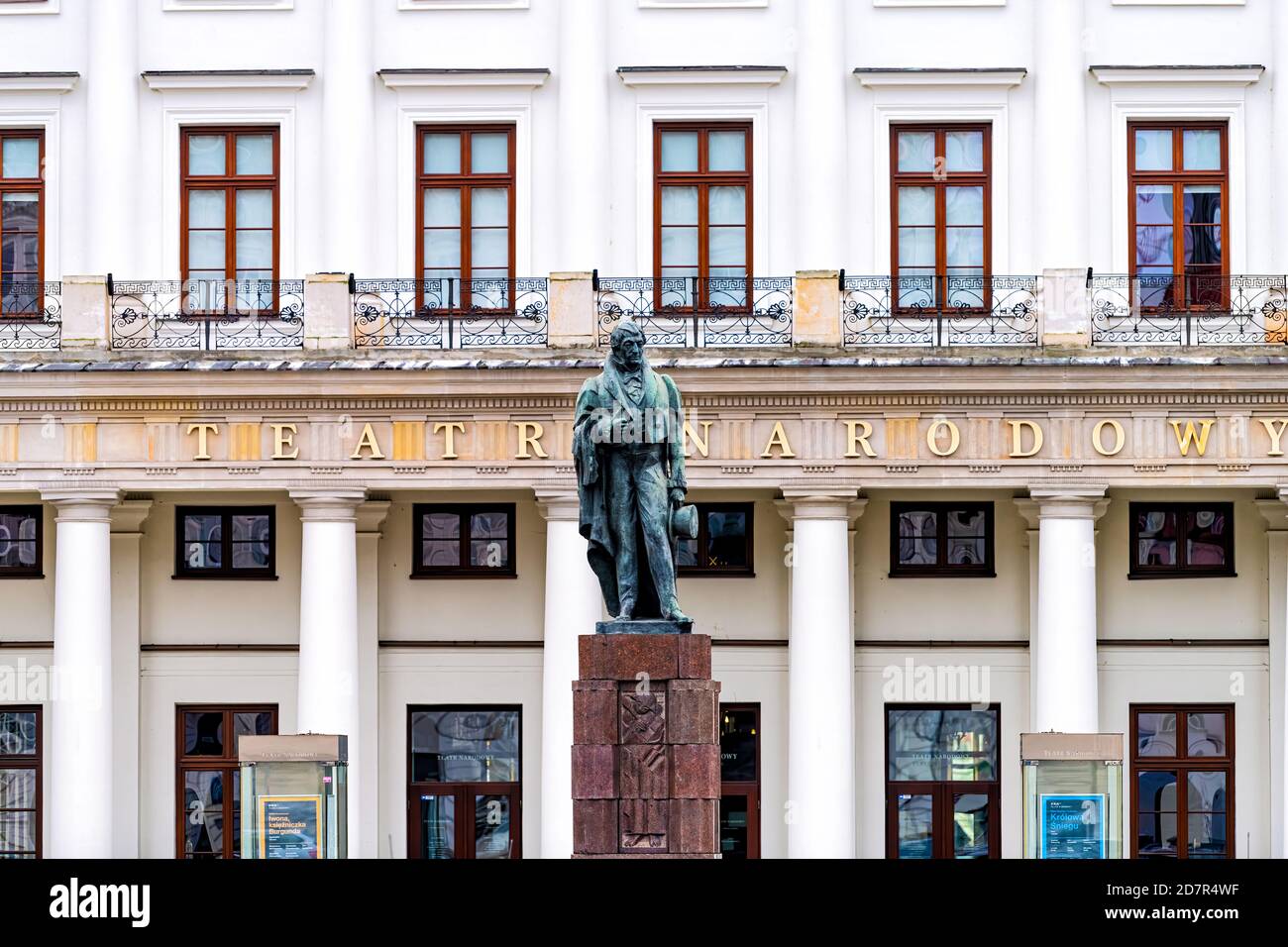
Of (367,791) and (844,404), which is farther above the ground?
(844,404)

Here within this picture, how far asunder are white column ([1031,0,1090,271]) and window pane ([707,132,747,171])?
3.64m

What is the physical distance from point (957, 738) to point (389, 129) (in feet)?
34.5

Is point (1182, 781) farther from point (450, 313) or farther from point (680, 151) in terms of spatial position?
point (450, 313)

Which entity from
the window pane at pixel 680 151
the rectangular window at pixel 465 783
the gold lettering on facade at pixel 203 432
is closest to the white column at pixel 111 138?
the gold lettering on facade at pixel 203 432

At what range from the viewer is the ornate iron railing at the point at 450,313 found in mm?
34938

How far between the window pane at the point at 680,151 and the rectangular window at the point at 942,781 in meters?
7.34

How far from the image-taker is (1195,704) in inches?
1411

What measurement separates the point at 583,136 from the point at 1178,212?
747 centimetres

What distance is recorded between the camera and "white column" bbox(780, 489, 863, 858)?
3403cm

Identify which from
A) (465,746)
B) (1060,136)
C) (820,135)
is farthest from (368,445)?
(1060,136)

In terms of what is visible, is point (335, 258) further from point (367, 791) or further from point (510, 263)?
point (367, 791)

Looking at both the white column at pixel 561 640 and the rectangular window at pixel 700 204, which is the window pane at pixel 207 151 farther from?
the white column at pixel 561 640

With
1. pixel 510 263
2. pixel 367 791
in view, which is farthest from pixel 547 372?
pixel 367 791
